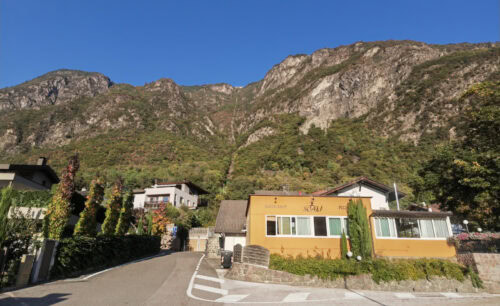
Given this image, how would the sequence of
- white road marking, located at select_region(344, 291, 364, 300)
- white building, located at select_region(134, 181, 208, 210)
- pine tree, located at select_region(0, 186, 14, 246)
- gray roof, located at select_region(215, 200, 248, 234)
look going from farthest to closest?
white building, located at select_region(134, 181, 208, 210)
gray roof, located at select_region(215, 200, 248, 234)
white road marking, located at select_region(344, 291, 364, 300)
pine tree, located at select_region(0, 186, 14, 246)

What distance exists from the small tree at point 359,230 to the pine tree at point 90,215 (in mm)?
17292

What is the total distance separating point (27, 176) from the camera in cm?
3131

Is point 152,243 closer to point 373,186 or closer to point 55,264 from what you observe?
point 55,264

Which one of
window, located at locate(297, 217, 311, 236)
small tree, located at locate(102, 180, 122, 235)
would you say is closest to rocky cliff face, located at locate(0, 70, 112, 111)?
small tree, located at locate(102, 180, 122, 235)

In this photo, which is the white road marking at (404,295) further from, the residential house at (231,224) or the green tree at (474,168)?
the residential house at (231,224)

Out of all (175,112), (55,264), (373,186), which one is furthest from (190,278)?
(175,112)

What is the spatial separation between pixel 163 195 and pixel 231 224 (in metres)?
27.6

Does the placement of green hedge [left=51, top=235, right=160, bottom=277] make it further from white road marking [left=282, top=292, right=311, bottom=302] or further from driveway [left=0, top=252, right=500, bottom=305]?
white road marking [left=282, top=292, right=311, bottom=302]

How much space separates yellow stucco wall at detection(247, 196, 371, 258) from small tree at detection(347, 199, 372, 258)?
85 cm

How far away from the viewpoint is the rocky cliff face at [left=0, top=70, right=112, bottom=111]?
5399 inches

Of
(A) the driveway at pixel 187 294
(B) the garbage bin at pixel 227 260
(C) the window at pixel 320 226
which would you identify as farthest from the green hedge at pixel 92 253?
(C) the window at pixel 320 226

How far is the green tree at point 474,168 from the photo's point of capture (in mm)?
19953

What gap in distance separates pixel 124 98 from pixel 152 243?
119577 mm

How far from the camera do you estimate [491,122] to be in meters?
21.2
